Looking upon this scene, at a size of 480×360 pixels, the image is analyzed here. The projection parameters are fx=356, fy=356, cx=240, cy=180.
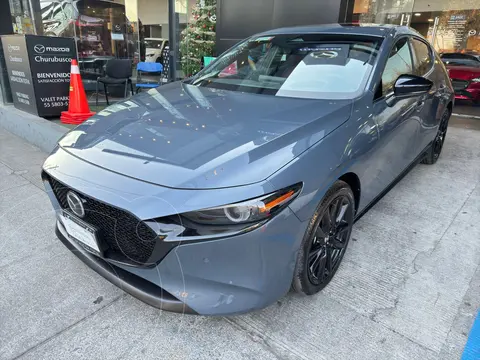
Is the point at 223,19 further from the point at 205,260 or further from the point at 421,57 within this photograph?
the point at 205,260

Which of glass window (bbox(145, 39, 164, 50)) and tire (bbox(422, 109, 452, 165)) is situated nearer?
tire (bbox(422, 109, 452, 165))

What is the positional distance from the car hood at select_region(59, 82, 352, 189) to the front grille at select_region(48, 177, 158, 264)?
19 centimetres

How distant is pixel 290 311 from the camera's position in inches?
78.7

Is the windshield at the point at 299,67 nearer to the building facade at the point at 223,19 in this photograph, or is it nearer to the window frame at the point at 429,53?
the window frame at the point at 429,53

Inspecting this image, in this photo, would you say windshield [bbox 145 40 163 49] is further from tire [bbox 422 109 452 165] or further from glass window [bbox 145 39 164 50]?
tire [bbox 422 109 452 165]

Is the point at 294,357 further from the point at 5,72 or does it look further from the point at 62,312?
the point at 5,72

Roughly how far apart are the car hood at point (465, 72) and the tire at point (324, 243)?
7.78 meters

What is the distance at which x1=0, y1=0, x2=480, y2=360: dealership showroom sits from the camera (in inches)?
60.8

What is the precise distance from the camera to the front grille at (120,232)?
1.56 metres

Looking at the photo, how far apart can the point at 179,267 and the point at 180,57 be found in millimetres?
8099

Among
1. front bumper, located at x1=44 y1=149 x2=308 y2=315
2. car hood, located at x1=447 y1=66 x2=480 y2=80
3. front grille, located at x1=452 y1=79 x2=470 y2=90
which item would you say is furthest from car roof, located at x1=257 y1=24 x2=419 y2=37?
car hood, located at x1=447 y1=66 x2=480 y2=80

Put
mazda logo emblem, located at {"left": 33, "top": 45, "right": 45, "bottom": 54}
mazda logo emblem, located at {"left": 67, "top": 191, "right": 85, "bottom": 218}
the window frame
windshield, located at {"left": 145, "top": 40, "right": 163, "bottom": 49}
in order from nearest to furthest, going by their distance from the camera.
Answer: mazda logo emblem, located at {"left": 67, "top": 191, "right": 85, "bottom": 218}, the window frame, mazda logo emblem, located at {"left": 33, "top": 45, "right": 45, "bottom": 54}, windshield, located at {"left": 145, "top": 40, "right": 163, "bottom": 49}

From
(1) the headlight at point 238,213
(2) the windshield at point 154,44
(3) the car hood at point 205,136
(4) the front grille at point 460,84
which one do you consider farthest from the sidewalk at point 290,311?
(2) the windshield at point 154,44

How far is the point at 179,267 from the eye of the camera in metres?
1.53
